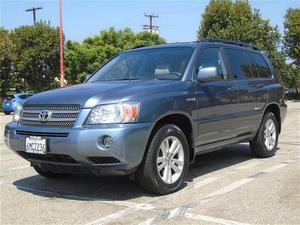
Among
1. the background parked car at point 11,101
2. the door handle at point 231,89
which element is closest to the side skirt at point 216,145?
the door handle at point 231,89

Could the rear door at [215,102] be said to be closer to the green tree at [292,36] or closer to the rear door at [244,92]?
the rear door at [244,92]

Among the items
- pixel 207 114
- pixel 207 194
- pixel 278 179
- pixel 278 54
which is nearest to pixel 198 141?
pixel 207 114

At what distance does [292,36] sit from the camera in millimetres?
43469

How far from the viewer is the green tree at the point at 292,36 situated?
141 feet

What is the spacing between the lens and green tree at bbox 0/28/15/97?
1529 inches

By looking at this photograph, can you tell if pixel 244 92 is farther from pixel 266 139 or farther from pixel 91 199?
pixel 91 199

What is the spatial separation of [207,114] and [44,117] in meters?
2.13

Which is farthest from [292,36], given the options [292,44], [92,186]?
[92,186]

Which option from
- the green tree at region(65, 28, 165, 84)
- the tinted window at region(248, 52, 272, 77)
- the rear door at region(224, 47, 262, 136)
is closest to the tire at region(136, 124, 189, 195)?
the rear door at region(224, 47, 262, 136)

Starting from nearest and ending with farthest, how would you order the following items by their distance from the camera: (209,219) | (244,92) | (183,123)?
(209,219)
(183,123)
(244,92)

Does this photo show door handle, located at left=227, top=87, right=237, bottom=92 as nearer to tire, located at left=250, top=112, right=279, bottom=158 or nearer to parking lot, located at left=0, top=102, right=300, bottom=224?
parking lot, located at left=0, top=102, right=300, bottom=224

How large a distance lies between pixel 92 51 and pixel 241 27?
497 inches

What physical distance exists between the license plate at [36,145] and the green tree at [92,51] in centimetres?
3562

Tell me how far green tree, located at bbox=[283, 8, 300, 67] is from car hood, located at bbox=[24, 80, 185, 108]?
38941 millimetres
